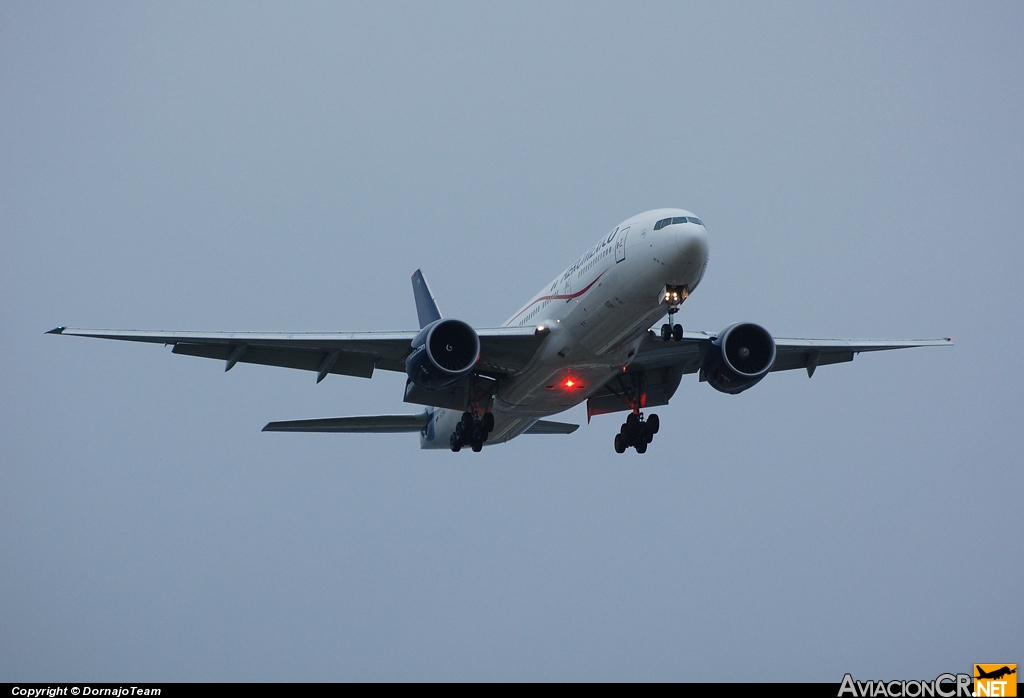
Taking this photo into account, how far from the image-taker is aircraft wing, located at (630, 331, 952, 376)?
31734 mm

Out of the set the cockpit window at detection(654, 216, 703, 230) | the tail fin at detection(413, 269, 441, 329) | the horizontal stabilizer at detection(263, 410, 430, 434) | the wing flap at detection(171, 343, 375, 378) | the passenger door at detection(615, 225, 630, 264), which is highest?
the cockpit window at detection(654, 216, 703, 230)

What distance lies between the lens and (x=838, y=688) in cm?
2391

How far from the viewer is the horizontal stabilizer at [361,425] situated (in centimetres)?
3312

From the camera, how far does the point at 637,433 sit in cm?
3331

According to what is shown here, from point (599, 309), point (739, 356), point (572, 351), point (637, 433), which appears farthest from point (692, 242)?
point (637, 433)

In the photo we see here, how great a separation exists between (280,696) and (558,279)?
1433 centimetres

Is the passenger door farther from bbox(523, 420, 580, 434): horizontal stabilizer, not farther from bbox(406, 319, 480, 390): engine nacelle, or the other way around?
bbox(523, 420, 580, 434): horizontal stabilizer

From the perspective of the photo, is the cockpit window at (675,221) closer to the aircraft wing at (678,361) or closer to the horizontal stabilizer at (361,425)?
the aircraft wing at (678,361)

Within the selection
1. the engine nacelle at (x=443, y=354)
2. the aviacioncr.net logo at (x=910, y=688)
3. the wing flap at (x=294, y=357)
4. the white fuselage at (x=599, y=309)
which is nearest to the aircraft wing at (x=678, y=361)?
the white fuselage at (x=599, y=309)

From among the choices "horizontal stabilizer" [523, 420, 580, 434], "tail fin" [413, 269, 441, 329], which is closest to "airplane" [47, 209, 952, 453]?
"horizontal stabilizer" [523, 420, 580, 434]

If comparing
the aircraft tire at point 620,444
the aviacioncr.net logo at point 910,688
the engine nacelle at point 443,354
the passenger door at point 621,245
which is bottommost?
the aviacioncr.net logo at point 910,688

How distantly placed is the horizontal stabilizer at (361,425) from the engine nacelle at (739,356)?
1027 centimetres

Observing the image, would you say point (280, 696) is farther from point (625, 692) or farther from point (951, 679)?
point (951, 679)

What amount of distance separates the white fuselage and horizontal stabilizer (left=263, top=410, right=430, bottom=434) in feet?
13.5
